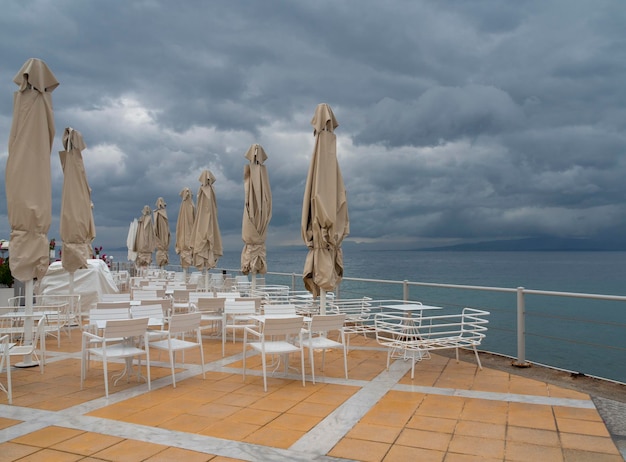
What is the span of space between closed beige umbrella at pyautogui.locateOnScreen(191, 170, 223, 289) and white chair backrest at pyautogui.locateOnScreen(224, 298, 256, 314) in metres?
5.01

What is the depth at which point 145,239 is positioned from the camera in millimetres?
19312

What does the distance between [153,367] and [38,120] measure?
147 inches

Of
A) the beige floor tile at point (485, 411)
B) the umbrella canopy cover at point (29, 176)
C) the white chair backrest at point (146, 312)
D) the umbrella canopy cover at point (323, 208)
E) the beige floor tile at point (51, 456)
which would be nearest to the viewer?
the beige floor tile at point (51, 456)

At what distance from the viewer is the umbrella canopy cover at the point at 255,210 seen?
10086mm

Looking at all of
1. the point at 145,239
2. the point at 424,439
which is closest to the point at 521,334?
the point at 424,439

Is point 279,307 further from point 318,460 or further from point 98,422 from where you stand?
point 318,460

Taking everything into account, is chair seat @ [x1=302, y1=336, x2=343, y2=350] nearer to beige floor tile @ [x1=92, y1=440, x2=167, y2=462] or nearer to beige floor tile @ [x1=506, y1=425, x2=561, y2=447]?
beige floor tile @ [x1=506, y1=425, x2=561, y2=447]

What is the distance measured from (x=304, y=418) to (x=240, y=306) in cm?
346

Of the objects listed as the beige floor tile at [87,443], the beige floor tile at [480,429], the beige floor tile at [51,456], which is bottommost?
the beige floor tile at [480,429]

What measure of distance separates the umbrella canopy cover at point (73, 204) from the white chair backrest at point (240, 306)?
3132mm

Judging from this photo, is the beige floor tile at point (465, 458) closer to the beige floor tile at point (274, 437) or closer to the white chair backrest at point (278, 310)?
the beige floor tile at point (274, 437)

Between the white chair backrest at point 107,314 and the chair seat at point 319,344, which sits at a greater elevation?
the white chair backrest at point 107,314

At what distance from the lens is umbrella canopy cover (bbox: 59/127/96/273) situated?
27.5 ft

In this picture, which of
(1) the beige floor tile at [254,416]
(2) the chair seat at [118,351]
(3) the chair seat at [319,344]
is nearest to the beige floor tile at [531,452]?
(1) the beige floor tile at [254,416]
